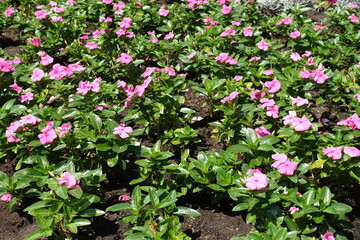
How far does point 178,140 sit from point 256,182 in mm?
1034

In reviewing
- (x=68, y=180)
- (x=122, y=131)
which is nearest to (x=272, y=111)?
(x=122, y=131)

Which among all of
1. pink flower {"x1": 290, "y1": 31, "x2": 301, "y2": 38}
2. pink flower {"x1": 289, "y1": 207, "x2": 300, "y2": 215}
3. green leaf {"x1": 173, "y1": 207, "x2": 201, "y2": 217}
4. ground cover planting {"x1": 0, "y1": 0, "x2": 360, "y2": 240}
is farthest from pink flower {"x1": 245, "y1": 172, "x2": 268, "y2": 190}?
pink flower {"x1": 290, "y1": 31, "x2": 301, "y2": 38}

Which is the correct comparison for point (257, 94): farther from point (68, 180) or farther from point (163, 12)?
point (163, 12)

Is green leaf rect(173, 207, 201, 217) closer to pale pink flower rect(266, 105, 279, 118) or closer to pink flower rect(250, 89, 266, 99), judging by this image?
pale pink flower rect(266, 105, 279, 118)

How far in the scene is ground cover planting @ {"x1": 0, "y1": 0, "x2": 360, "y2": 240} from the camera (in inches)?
100

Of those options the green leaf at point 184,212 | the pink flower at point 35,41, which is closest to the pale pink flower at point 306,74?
the green leaf at point 184,212

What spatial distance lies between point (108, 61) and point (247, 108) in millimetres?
1784

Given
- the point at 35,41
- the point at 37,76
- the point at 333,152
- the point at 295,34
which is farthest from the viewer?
the point at 295,34

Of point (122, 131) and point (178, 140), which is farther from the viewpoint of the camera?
point (178, 140)

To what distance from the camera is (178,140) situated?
10.9ft

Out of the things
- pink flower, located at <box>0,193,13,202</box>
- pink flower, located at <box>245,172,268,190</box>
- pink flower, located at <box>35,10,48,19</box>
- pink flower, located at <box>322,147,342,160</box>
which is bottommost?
pink flower, located at <box>0,193,13,202</box>

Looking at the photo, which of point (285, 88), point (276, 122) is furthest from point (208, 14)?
point (276, 122)

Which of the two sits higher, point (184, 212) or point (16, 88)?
point (16, 88)

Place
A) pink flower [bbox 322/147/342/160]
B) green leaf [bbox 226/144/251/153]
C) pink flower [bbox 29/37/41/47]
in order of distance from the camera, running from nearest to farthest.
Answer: pink flower [bbox 322/147/342/160], green leaf [bbox 226/144/251/153], pink flower [bbox 29/37/41/47]
